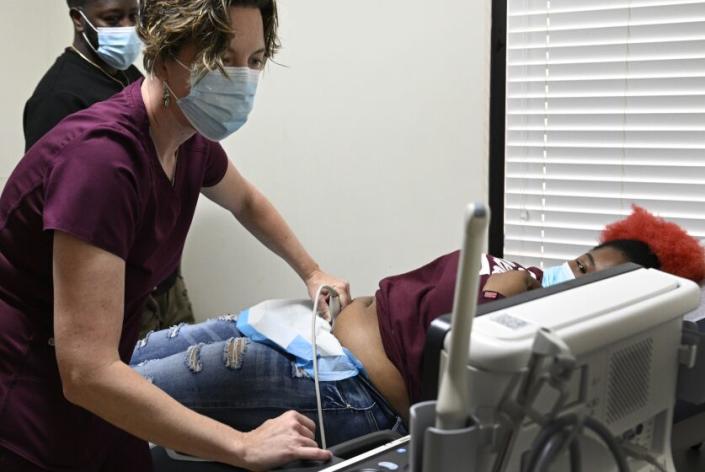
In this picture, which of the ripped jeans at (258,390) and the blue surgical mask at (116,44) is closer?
the ripped jeans at (258,390)

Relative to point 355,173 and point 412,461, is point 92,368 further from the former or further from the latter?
point 355,173

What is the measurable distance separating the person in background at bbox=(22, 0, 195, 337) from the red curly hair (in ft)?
4.20

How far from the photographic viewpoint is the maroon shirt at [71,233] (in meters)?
1.16

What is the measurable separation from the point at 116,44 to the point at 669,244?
1.60 m

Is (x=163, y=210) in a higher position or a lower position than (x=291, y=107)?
lower

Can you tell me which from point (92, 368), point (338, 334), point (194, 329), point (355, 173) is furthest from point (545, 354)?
point (355, 173)

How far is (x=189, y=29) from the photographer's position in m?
1.24

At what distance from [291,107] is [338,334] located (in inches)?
44.3

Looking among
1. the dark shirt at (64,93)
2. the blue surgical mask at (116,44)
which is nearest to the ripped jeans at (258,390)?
the dark shirt at (64,93)

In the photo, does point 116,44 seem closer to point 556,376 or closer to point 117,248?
Answer: point 117,248

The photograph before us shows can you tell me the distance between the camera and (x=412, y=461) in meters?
0.79

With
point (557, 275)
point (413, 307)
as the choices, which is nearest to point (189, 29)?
point (413, 307)

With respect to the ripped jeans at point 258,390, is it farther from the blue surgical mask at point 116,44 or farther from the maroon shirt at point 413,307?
the blue surgical mask at point 116,44

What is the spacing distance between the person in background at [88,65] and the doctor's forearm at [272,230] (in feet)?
1.39
